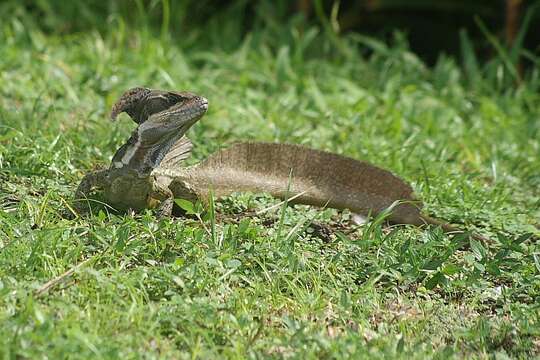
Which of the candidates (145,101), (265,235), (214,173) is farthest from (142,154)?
(265,235)

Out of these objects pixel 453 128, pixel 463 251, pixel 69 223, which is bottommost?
pixel 453 128

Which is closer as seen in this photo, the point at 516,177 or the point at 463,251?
the point at 463,251

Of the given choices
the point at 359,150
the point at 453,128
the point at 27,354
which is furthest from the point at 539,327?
the point at 453,128

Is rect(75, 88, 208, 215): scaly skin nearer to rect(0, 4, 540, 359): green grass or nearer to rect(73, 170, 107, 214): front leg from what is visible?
rect(73, 170, 107, 214): front leg

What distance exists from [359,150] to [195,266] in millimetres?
2436

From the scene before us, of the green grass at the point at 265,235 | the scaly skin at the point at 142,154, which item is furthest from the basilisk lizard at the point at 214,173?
the green grass at the point at 265,235

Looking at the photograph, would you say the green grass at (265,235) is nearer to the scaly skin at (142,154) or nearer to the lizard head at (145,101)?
the scaly skin at (142,154)

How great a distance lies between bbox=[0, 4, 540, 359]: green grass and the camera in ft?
11.8

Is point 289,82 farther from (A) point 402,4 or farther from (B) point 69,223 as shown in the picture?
(B) point 69,223

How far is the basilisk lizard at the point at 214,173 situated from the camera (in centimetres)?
457

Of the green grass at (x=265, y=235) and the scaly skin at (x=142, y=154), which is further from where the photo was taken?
the scaly skin at (x=142, y=154)

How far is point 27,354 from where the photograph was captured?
10.5 ft

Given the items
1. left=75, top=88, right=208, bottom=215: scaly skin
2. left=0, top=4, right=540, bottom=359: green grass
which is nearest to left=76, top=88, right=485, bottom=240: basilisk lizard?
left=75, top=88, right=208, bottom=215: scaly skin

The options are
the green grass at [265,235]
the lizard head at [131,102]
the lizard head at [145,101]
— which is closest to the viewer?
the green grass at [265,235]
